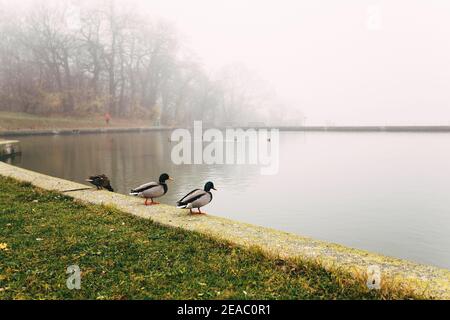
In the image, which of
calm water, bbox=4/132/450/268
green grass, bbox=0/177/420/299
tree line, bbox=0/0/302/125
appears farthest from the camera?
tree line, bbox=0/0/302/125

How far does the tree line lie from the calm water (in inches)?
1554

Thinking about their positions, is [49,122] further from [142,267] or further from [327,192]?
[142,267]

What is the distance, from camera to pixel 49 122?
59531 millimetres

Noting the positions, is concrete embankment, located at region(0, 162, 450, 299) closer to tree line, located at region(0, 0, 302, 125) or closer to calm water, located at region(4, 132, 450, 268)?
calm water, located at region(4, 132, 450, 268)

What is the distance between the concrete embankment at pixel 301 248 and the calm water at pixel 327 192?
404cm

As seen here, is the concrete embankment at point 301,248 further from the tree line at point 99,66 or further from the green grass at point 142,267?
the tree line at point 99,66

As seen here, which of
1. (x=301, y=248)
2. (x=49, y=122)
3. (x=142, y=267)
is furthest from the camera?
(x=49, y=122)

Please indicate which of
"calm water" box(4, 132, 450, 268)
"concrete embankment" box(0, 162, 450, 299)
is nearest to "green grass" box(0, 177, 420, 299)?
"concrete embankment" box(0, 162, 450, 299)

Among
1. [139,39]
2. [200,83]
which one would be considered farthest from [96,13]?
[200,83]

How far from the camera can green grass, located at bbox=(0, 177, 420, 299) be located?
4641 millimetres

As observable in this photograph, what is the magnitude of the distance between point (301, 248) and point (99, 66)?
69455 mm

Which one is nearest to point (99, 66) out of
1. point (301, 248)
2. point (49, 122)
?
point (49, 122)

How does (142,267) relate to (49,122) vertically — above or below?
below

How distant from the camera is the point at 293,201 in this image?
51.7 feet
